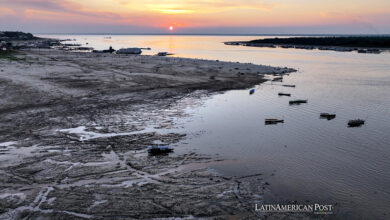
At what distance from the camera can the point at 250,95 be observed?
40250 millimetres

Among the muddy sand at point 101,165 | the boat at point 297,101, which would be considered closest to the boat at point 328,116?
the boat at point 297,101

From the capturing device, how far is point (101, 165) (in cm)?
1761

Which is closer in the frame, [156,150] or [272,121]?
[156,150]

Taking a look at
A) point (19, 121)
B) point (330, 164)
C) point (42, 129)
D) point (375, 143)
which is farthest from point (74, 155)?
point (375, 143)

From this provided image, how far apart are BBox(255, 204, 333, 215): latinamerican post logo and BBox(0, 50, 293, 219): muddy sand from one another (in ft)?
1.95

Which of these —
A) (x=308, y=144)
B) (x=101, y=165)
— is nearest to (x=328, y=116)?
(x=308, y=144)

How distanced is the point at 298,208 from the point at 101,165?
11298mm

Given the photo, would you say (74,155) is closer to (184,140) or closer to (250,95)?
(184,140)

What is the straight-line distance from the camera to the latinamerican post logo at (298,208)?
13411 mm

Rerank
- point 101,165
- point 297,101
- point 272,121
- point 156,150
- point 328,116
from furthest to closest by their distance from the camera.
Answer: point 297,101, point 328,116, point 272,121, point 156,150, point 101,165

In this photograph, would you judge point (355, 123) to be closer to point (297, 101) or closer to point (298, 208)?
point (297, 101)

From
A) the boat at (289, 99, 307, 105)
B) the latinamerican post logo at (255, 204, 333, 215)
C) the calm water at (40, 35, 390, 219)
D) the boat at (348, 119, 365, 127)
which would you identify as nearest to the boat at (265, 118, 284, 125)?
the calm water at (40, 35, 390, 219)

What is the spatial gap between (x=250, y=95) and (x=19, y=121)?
27533 millimetres

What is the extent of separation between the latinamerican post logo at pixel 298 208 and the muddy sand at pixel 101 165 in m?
0.59
